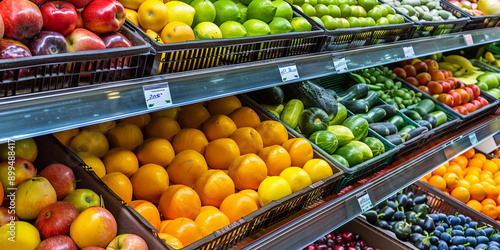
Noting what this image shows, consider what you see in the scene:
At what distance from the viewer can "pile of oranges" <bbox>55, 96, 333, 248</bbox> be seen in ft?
4.42

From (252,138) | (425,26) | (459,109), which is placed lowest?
(459,109)

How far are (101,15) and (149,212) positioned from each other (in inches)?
22.9

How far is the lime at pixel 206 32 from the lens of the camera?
57.7 inches

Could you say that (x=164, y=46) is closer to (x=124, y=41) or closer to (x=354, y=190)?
(x=124, y=41)

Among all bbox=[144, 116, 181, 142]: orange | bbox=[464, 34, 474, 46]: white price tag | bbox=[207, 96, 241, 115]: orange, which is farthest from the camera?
bbox=[464, 34, 474, 46]: white price tag

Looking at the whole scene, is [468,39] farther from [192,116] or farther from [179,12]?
[179,12]

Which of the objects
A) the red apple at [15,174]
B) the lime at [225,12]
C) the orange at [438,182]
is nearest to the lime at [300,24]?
the lime at [225,12]

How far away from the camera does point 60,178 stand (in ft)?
3.94

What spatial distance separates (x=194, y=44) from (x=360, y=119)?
3.93 ft

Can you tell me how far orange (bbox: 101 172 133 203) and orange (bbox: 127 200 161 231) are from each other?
0.15ft

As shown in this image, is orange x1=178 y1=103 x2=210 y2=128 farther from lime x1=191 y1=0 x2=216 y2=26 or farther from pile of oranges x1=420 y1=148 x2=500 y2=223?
pile of oranges x1=420 y1=148 x2=500 y2=223

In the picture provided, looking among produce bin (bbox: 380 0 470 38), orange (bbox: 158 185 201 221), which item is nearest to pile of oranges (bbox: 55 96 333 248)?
orange (bbox: 158 185 201 221)

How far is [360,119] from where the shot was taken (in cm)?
221

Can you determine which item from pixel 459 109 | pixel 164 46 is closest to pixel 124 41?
pixel 164 46
